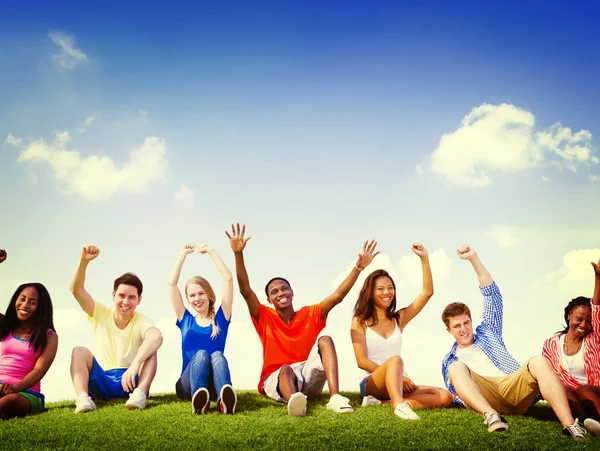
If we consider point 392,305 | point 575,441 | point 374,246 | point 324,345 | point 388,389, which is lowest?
point 575,441

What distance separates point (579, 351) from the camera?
9.33 metres

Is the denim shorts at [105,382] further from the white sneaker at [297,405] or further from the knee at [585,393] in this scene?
the knee at [585,393]

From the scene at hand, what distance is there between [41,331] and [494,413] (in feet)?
23.3

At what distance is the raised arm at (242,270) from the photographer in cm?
947

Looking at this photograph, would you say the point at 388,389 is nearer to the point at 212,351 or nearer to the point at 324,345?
the point at 324,345

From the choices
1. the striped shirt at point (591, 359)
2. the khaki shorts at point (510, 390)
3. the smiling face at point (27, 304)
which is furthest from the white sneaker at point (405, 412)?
the smiling face at point (27, 304)

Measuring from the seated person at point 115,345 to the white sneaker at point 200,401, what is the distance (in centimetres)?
111

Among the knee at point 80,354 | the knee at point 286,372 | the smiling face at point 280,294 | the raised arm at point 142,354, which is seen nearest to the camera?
the knee at point 286,372

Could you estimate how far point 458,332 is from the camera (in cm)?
938

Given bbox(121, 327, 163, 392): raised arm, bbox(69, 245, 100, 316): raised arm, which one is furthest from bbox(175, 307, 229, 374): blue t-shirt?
bbox(69, 245, 100, 316): raised arm

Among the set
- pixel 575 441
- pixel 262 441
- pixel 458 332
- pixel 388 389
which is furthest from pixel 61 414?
pixel 575 441

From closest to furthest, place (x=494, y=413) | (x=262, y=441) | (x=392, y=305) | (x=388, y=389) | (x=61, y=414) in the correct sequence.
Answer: (x=262, y=441) → (x=494, y=413) → (x=388, y=389) → (x=61, y=414) → (x=392, y=305)

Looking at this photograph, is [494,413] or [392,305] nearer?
[494,413]

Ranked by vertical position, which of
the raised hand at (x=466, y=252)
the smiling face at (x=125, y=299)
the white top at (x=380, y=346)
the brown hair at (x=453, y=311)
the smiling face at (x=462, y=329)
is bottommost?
the white top at (x=380, y=346)
